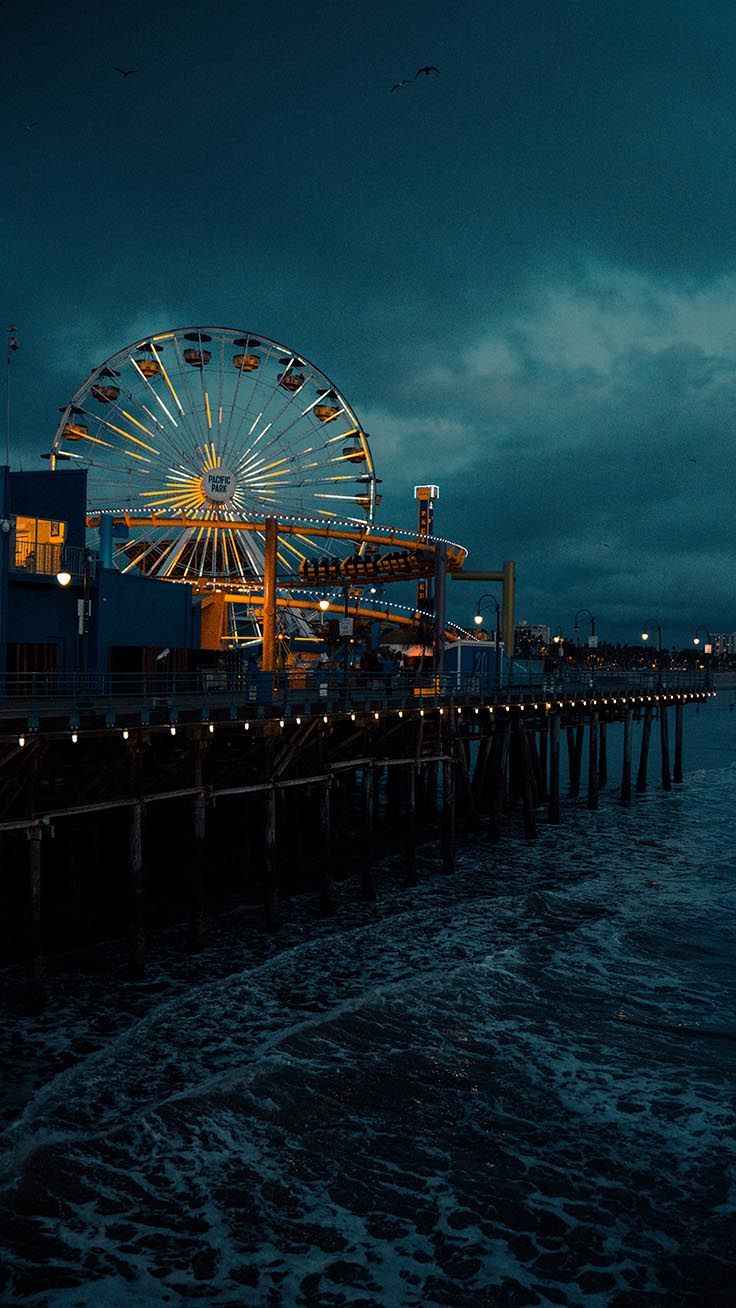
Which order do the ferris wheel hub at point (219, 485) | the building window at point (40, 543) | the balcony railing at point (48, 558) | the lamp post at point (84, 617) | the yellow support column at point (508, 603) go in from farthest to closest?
the yellow support column at point (508, 603) → the ferris wheel hub at point (219, 485) → the building window at point (40, 543) → the balcony railing at point (48, 558) → the lamp post at point (84, 617)

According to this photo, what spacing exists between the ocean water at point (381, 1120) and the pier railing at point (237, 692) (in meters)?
5.63

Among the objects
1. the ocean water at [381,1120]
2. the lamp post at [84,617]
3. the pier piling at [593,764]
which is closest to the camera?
the ocean water at [381,1120]

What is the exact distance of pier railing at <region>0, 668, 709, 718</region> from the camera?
20891mm

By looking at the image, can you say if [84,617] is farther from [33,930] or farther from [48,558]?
[33,930]

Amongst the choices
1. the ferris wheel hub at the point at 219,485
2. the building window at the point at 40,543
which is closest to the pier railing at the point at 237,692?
the building window at the point at 40,543

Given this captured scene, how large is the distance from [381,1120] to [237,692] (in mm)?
16597

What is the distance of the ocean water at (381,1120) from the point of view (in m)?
11.1

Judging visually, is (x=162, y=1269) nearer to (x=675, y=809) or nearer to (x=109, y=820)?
(x=109, y=820)

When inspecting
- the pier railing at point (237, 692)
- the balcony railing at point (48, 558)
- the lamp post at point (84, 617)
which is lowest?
the pier railing at point (237, 692)

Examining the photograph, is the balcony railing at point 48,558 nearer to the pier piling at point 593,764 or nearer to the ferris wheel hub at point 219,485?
the ferris wheel hub at point 219,485

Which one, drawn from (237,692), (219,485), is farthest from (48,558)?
(219,485)

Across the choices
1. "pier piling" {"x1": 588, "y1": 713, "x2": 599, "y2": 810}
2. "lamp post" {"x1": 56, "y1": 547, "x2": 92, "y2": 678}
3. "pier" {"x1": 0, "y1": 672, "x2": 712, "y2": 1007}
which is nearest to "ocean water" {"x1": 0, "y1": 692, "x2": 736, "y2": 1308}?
"pier" {"x1": 0, "y1": 672, "x2": 712, "y2": 1007}

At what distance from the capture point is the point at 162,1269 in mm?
10969

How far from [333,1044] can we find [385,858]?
14.9m
